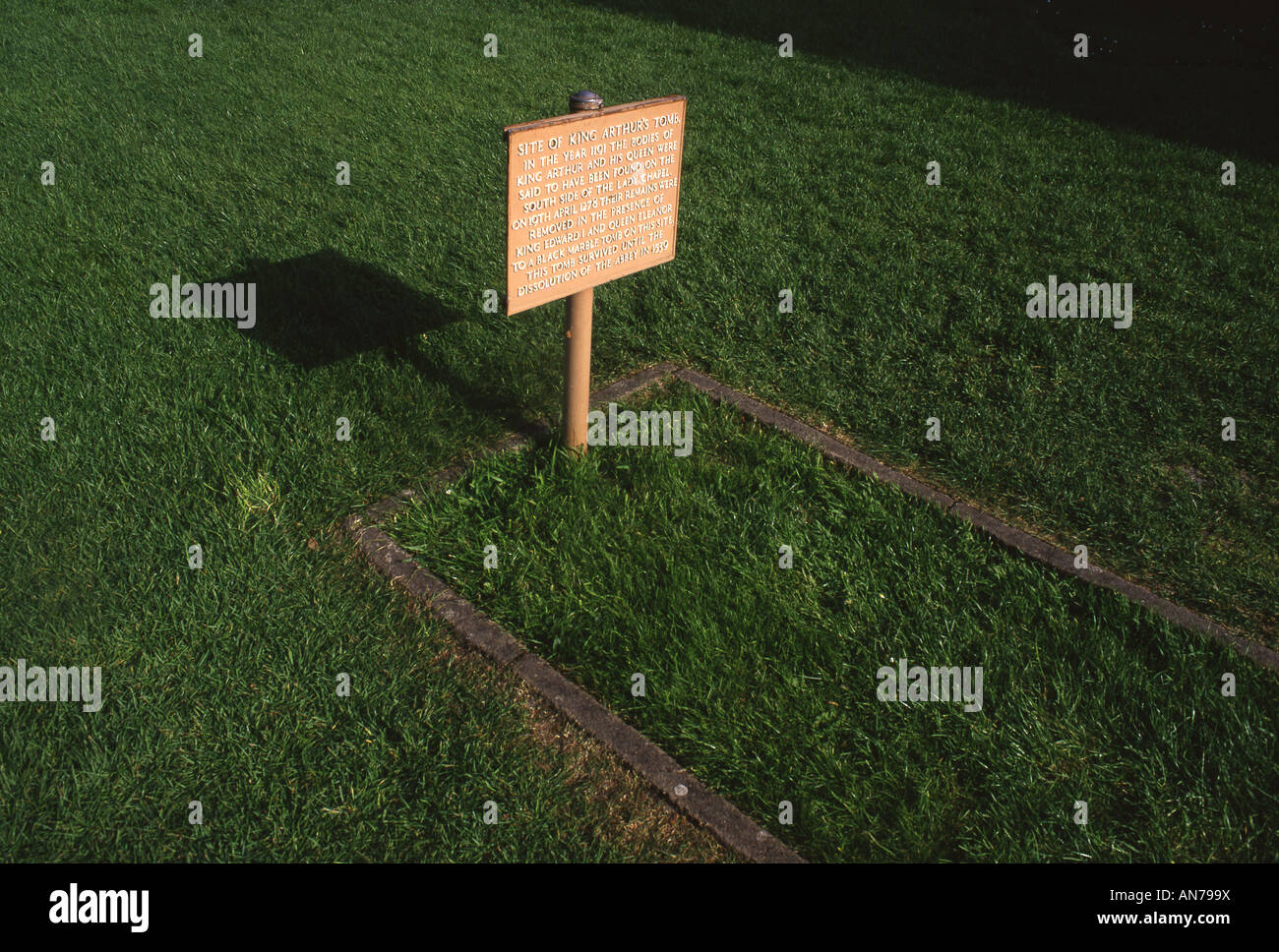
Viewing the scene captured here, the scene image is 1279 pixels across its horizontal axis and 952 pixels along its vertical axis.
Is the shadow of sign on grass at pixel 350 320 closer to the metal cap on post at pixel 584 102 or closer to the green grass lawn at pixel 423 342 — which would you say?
the green grass lawn at pixel 423 342

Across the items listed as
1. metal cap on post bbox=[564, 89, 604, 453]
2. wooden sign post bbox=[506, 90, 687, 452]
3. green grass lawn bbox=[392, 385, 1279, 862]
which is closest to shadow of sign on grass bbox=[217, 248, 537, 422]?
metal cap on post bbox=[564, 89, 604, 453]

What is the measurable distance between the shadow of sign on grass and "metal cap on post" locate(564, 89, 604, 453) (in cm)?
53

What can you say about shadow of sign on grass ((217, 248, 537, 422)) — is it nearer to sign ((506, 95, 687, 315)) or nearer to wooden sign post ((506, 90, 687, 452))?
wooden sign post ((506, 90, 687, 452))

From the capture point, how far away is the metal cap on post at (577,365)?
4211 mm

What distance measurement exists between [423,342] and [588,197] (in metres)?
1.80

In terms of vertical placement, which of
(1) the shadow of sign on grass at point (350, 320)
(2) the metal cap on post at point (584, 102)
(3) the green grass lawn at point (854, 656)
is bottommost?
(3) the green grass lawn at point (854, 656)

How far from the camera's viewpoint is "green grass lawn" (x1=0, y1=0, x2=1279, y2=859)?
128 inches

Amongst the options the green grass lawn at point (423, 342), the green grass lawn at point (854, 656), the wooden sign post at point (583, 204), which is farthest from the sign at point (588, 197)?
the green grass lawn at point (423, 342)

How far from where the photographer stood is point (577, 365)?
14.2 feet

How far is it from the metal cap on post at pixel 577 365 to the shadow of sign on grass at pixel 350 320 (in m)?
0.53

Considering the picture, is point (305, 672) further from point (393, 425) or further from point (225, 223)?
point (225, 223)

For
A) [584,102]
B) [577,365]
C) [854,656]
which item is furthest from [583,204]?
[854,656]

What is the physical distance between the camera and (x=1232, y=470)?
4.74 meters
